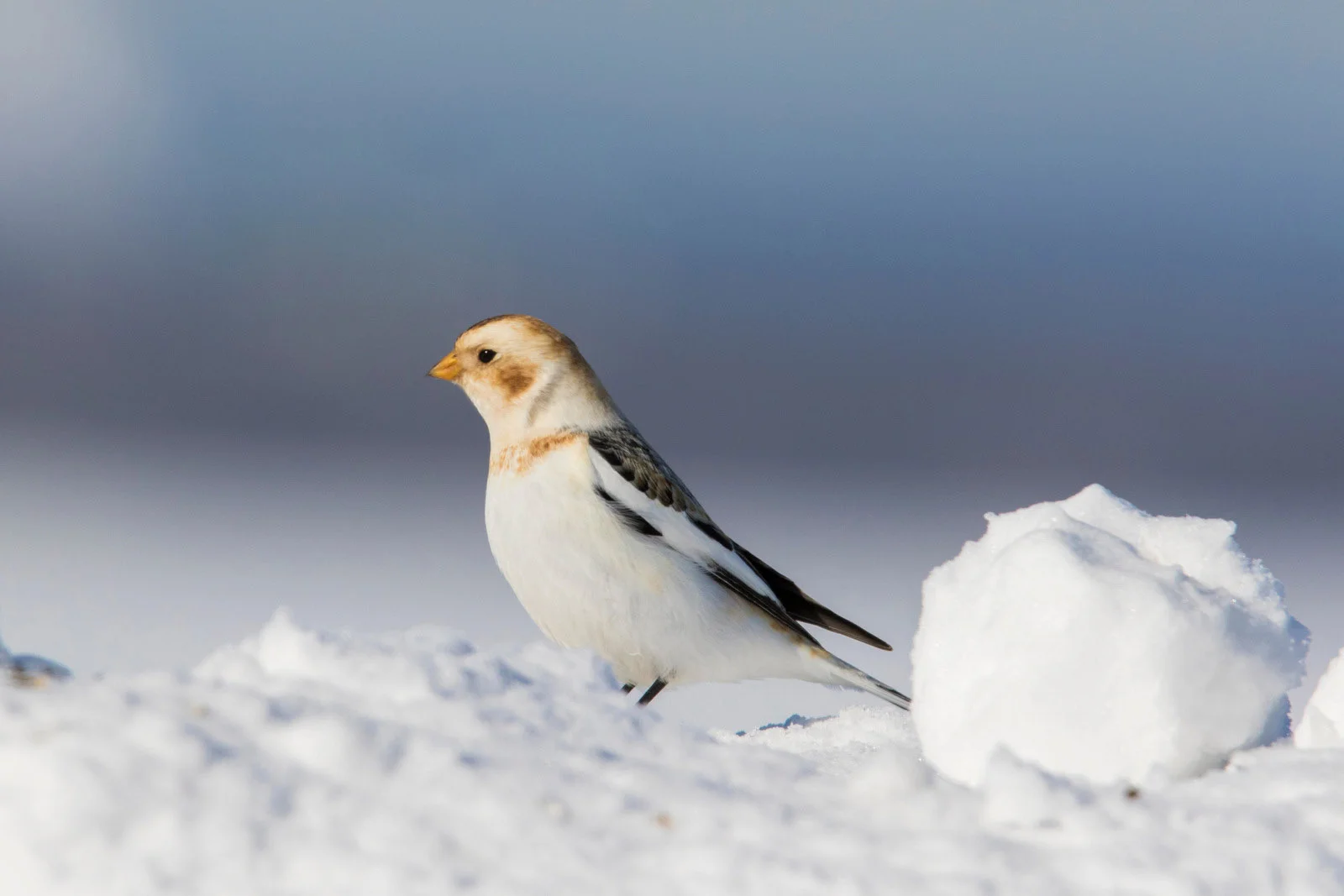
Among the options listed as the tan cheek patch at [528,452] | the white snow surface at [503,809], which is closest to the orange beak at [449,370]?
the tan cheek patch at [528,452]

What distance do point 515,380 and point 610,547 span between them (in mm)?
656

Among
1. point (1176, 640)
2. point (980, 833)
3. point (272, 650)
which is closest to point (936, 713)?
point (1176, 640)

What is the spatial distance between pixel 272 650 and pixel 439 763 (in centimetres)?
46

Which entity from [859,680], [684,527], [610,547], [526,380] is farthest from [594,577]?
[859,680]

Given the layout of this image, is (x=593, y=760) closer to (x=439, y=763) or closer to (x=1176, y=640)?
(x=439, y=763)

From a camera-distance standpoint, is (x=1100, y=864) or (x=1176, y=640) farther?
(x=1176, y=640)

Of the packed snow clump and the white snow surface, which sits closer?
the white snow surface

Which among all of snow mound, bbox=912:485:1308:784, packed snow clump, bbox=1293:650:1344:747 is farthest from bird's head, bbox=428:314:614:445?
packed snow clump, bbox=1293:650:1344:747

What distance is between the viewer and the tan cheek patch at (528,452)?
3688 millimetres

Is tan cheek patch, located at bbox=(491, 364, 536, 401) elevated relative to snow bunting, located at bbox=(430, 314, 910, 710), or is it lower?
elevated

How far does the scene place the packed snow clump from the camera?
7.64ft

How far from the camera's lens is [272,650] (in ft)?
6.90

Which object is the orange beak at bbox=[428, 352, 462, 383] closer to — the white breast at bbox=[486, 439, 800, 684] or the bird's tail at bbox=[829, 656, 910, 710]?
the white breast at bbox=[486, 439, 800, 684]

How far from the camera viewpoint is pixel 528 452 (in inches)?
146
